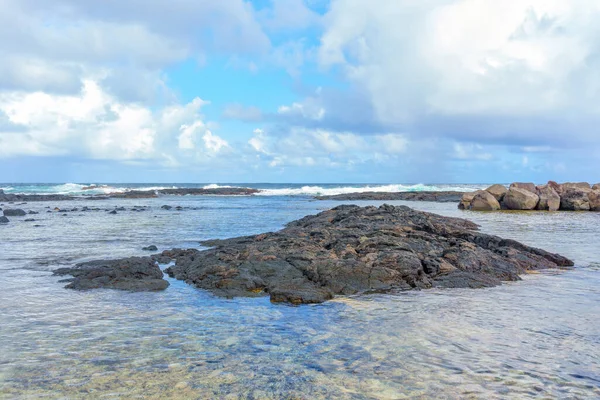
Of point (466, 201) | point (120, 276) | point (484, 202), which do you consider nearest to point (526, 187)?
point (484, 202)

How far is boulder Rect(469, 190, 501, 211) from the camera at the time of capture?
4131cm

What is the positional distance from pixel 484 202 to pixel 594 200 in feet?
31.7

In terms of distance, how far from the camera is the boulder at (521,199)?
40.4 meters

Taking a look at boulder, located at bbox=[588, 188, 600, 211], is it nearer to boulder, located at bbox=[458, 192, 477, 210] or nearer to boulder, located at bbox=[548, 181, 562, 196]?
boulder, located at bbox=[548, 181, 562, 196]

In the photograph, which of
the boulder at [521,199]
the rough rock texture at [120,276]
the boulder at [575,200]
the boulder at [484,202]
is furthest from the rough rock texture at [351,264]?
the boulder at [575,200]

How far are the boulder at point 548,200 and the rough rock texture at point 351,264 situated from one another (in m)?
28.3

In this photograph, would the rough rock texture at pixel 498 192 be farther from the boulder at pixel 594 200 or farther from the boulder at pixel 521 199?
the boulder at pixel 594 200

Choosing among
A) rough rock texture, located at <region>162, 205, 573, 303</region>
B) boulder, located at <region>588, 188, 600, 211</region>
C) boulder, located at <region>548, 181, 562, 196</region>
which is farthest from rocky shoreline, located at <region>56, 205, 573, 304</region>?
boulder, located at <region>548, 181, 562, 196</region>

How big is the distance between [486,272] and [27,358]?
419 inches

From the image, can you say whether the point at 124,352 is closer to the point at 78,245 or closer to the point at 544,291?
the point at 544,291

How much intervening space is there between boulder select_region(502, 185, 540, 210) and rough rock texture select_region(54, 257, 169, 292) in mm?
35885

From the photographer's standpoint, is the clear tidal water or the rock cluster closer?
the clear tidal water

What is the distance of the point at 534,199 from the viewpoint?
40.7 meters

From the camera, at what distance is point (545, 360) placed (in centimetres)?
652
